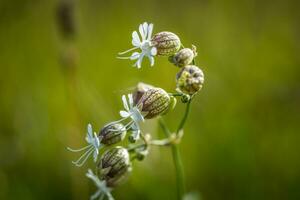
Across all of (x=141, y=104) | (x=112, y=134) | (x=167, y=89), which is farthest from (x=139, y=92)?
(x=167, y=89)

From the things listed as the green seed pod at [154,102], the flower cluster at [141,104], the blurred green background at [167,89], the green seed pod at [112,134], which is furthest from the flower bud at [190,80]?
the blurred green background at [167,89]

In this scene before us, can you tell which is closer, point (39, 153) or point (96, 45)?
point (39, 153)

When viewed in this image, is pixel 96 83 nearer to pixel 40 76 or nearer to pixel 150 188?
pixel 40 76

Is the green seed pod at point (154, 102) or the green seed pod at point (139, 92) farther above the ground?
the green seed pod at point (139, 92)

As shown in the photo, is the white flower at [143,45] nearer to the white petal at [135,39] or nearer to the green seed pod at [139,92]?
the white petal at [135,39]

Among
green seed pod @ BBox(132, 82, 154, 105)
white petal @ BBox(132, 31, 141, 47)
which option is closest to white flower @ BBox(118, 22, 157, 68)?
white petal @ BBox(132, 31, 141, 47)

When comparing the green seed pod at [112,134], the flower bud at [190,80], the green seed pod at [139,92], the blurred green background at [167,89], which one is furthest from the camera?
the blurred green background at [167,89]

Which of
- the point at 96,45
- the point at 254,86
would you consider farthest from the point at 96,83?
the point at 254,86
